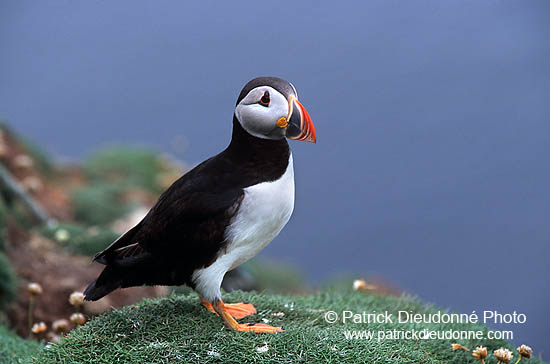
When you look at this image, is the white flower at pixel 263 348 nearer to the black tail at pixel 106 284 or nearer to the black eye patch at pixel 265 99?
the black tail at pixel 106 284

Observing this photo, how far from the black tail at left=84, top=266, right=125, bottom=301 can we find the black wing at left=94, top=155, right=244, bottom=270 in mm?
75

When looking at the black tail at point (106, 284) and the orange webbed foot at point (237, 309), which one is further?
the orange webbed foot at point (237, 309)

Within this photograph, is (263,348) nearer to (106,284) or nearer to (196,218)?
(196,218)

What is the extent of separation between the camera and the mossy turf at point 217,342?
359cm

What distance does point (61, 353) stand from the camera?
3.79m

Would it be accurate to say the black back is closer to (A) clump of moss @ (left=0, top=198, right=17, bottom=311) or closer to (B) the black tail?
(B) the black tail

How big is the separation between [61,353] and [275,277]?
8084 mm

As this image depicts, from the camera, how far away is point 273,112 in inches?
146

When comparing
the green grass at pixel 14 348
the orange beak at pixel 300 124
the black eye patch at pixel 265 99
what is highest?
the black eye patch at pixel 265 99

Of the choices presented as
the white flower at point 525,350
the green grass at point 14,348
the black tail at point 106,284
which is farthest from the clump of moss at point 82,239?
the white flower at point 525,350

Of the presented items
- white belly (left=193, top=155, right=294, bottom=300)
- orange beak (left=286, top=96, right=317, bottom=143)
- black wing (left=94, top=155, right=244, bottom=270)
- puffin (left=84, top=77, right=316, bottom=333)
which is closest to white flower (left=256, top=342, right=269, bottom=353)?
puffin (left=84, top=77, right=316, bottom=333)

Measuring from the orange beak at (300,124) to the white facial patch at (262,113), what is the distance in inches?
1.6

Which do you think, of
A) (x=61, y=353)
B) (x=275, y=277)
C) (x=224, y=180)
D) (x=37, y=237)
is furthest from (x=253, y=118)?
(x=275, y=277)

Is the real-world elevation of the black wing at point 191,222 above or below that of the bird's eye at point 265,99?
below
